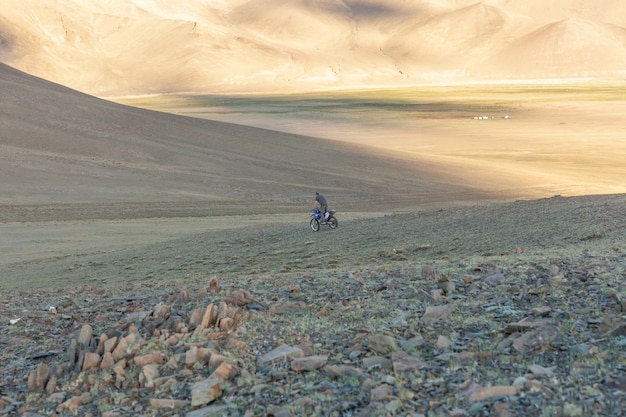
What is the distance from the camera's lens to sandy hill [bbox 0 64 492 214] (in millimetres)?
34781

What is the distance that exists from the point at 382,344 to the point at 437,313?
1125 millimetres

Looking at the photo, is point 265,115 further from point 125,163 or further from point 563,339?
point 563,339

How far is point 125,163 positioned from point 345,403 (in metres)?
36.1

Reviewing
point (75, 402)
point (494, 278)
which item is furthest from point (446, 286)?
point (75, 402)

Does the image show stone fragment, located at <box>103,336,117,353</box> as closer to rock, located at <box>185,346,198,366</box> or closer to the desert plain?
the desert plain

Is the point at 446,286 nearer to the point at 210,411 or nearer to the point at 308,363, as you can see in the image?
the point at 308,363

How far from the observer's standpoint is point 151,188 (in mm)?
35219

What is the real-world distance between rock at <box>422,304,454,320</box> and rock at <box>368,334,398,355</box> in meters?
0.89

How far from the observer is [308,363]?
6.74 m

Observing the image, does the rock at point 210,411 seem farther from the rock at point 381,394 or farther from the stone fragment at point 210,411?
the rock at point 381,394

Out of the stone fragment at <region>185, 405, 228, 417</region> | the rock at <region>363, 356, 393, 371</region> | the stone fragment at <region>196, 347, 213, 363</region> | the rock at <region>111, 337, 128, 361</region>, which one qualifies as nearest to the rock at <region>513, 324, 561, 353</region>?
the rock at <region>363, 356, 393, 371</region>

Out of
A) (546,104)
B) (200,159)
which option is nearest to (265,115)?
(546,104)

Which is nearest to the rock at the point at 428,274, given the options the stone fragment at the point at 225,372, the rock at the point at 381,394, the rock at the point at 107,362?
the stone fragment at the point at 225,372

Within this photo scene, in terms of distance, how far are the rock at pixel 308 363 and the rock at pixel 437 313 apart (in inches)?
58.5
